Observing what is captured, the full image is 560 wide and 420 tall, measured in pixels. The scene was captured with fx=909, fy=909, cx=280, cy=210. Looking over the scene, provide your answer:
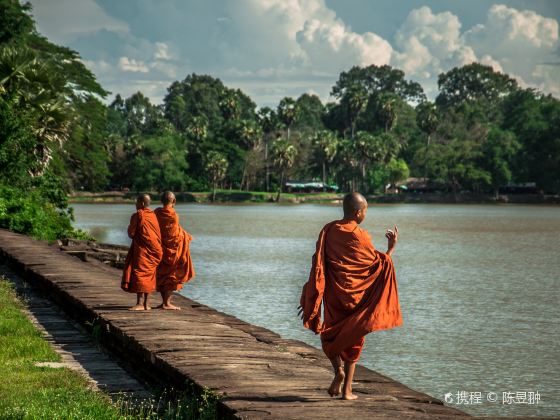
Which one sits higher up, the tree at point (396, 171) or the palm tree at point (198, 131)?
the palm tree at point (198, 131)

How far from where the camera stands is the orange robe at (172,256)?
1181 cm

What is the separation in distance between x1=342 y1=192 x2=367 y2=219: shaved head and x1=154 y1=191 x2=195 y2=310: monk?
5.06 m

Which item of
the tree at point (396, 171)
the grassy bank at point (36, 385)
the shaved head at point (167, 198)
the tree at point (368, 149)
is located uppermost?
the tree at point (368, 149)

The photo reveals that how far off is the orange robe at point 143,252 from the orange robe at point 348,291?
497 cm

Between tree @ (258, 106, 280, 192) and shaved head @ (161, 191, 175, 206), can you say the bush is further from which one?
tree @ (258, 106, 280, 192)

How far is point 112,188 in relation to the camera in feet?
383

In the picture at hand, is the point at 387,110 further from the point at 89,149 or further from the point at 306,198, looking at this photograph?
the point at 89,149

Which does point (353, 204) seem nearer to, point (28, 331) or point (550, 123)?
point (28, 331)

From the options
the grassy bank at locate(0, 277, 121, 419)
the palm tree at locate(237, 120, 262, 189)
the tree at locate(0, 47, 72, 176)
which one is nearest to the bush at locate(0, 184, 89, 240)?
the tree at locate(0, 47, 72, 176)

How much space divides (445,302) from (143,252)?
14.5 m

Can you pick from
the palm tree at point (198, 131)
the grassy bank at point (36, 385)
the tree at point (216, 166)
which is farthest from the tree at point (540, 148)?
the grassy bank at point (36, 385)

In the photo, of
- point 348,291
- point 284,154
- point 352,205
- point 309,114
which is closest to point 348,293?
point 348,291

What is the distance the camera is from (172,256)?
1188 centimetres

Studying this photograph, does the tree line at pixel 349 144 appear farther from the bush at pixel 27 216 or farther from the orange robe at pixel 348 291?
the orange robe at pixel 348 291
